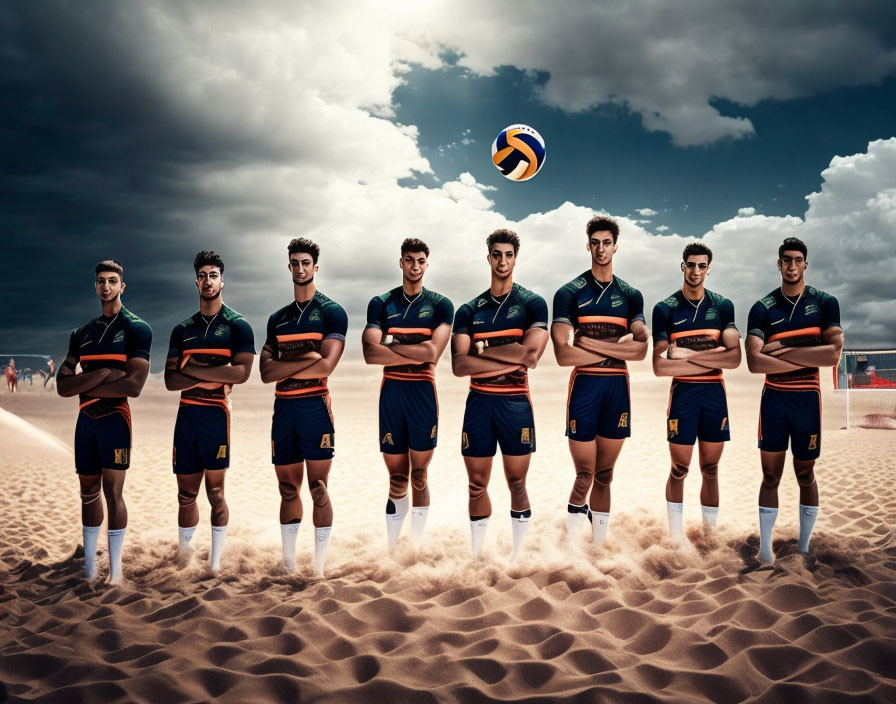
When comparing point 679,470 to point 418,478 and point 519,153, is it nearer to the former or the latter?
point 418,478

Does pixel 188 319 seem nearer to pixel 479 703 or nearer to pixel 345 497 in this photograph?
pixel 479 703

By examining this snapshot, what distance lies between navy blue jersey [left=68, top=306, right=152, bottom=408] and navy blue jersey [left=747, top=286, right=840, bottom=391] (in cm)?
628

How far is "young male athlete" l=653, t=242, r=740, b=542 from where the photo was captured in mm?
6410

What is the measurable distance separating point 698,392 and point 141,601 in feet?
19.4

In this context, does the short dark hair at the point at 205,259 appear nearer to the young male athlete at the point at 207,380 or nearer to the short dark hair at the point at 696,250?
the young male athlete at the point at 207,380

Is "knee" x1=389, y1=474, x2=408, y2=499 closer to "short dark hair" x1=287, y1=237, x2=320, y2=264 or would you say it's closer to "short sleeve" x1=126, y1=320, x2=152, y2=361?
"short dark hair" x1=287, y1=237, x2=320, y2=264

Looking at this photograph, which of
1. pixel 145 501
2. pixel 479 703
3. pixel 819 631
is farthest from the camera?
pixel 145 501

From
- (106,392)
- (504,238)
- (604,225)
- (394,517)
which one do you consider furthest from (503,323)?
(106,392)

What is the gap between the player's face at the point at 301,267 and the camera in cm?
599

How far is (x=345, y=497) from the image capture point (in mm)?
10914

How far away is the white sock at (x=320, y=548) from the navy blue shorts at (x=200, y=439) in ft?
3.86

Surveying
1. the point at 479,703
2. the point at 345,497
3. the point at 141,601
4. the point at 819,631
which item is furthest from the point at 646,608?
the point at 345,497

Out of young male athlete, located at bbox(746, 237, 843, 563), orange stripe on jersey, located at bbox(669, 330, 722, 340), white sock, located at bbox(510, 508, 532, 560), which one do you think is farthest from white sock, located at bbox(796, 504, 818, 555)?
white sock, located at bbox(510, 508, 532, 560)

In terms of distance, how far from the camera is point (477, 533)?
606cm
